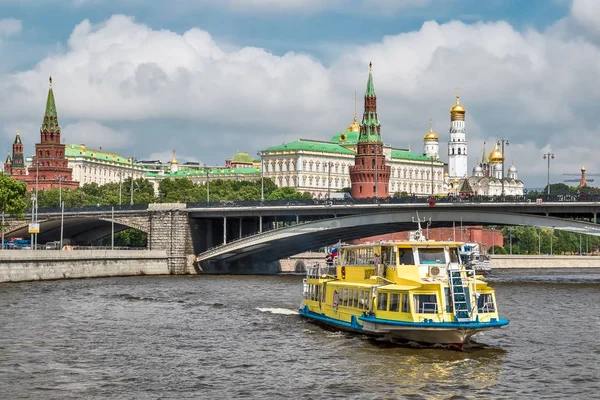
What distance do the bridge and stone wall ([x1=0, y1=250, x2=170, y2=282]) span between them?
174 inches

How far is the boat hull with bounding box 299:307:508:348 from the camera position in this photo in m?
44.3

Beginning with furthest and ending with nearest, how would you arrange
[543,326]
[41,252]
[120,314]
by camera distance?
1. [41,252]
2. [120,314]
3. [543,326]

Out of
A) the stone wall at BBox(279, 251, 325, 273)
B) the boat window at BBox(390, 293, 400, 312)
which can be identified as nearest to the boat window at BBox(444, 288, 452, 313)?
the boat window at BBox(390, 293, 400, 312)

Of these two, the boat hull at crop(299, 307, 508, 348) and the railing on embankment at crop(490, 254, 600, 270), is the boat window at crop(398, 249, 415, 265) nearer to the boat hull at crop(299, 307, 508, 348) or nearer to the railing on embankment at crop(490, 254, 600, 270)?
the boat hull at crop(299, 307, 508, 348)

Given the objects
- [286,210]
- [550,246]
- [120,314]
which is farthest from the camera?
[550,246]

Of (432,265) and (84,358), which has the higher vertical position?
(432,265)

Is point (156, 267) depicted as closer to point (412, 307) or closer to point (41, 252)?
point (41, 252)

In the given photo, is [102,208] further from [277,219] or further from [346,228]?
[346,228]

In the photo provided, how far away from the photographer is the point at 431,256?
156ft

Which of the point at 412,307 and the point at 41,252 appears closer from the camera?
the point at 412,307

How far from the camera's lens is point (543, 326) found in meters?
56.9

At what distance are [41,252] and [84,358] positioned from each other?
47.0m

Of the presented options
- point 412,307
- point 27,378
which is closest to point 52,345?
point 27,378

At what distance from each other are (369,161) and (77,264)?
92.0m
